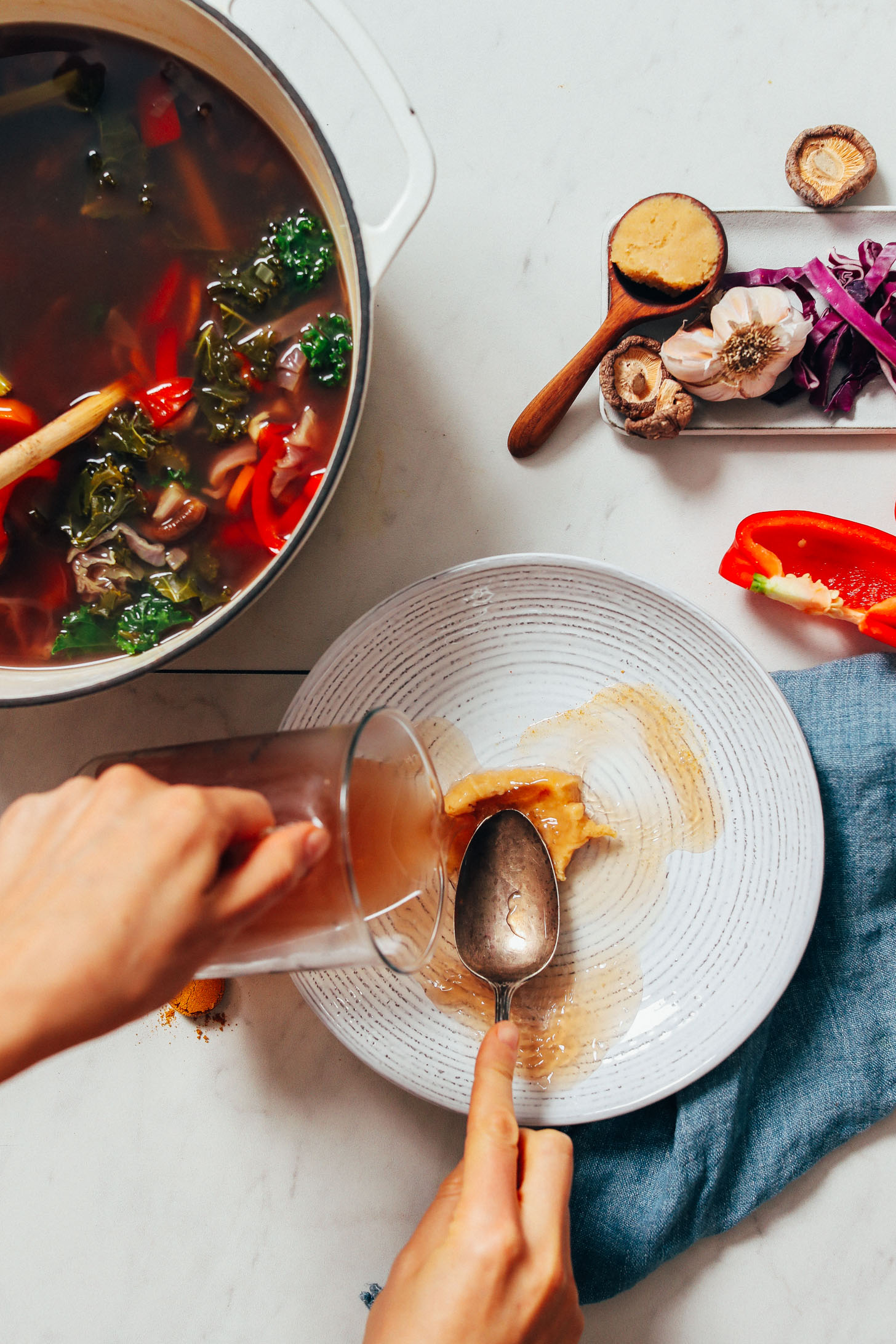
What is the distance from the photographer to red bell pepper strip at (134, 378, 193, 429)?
1.09 meters

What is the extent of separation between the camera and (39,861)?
0.76m

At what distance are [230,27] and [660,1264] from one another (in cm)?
160

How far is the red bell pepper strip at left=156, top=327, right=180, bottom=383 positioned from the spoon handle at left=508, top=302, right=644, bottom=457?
435 millimetres

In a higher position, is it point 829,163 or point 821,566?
point 829,163

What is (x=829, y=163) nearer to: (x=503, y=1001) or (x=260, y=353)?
(x=260, y=353)

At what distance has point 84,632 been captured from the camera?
1.10 m

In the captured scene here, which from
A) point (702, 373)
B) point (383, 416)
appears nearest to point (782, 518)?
point (702, 373)

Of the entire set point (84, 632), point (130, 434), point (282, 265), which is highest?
point (282, 265)

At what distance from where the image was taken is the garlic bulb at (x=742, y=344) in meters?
1.12

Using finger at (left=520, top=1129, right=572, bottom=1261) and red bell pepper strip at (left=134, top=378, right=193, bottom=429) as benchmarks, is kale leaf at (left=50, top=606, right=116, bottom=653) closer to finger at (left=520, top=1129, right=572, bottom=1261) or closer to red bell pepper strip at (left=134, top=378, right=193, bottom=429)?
red bell pepper strip at (left=134, top=378, right=193, bottom=429)

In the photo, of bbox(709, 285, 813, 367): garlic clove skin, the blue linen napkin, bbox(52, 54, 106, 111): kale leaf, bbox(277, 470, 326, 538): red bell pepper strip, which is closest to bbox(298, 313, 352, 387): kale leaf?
bbox(277, 470, 326, 538): red bell pepper strip

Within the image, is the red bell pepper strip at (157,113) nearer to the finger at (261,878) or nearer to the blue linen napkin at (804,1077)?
the finger at (261,878)

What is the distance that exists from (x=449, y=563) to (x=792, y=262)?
0.60 meters

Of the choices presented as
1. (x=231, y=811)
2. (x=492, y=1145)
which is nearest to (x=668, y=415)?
(x=231, y=811)
